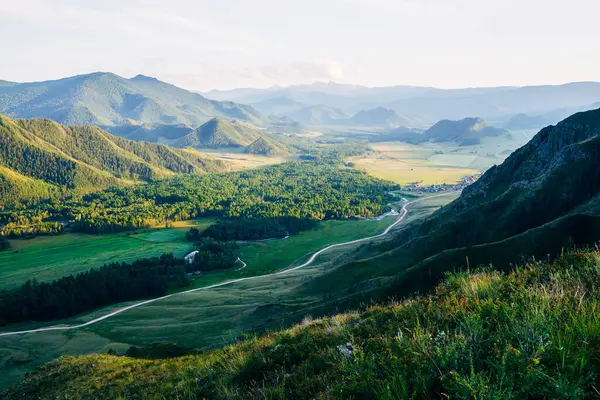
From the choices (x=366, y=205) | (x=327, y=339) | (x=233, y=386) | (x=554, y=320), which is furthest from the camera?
(x=366, y=205)

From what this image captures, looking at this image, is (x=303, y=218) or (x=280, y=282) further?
(x=303, y=218)

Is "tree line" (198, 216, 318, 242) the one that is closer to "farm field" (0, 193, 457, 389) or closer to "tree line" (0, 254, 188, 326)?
"tree line" (0, 254, 188, 326)

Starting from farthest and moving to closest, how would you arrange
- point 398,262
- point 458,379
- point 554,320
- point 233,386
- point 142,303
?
1. point 142,303
2. point 398,262
3. point 233,386
4. point 554,320
5. point 458,379

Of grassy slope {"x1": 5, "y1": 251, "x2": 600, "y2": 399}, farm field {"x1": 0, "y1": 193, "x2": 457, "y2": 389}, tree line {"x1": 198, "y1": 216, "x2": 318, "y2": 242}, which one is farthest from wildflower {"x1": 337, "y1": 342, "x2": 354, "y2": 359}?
tree line {"x1": 198, "y1": 216, "x2": 318, "y2": 242}

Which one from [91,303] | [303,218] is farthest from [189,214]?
[91,303]

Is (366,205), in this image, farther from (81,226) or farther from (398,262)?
(81,226)

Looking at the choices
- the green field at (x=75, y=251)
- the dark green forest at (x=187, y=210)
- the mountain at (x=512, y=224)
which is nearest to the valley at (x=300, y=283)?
the mountain at (x=512, y=224)

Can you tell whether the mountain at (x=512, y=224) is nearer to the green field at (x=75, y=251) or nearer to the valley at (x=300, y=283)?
the valley at (x=300, y=283)
